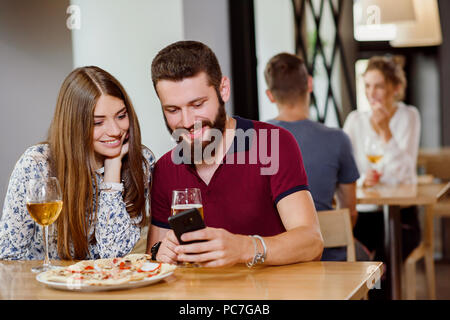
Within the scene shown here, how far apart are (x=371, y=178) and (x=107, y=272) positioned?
2.36 m

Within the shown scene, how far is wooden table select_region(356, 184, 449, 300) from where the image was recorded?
294cm

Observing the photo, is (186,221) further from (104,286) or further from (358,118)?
(358,118)

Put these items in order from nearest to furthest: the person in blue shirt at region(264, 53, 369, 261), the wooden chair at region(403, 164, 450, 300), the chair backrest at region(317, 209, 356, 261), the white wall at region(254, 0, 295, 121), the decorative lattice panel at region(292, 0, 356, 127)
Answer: the chair backrest at region(317, 209, 356, 261) < the person in blue shirt at region(264, 53, 369, 261) < the wooden chair at region(403, 164, 450, 300) < the white wall at region(254, 0, 295, 121) < the decorative lattice panel at region(292, 0, 356, 127)

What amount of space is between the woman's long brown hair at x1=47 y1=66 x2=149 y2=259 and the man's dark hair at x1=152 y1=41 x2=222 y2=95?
262mm

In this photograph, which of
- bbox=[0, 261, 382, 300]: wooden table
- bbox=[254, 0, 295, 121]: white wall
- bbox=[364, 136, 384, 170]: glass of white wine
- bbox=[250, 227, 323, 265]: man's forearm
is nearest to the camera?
bbox=[0, 261, 382, 300]: wooden table

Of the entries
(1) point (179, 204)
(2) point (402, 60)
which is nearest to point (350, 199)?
(1) point (179, 204)

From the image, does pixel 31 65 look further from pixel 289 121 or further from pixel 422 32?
pixel 422 32

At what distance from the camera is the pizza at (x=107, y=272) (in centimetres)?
129

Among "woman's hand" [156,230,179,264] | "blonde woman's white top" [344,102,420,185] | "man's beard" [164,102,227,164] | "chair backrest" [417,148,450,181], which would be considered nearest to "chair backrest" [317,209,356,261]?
"man's beard" [164,102,227,164]

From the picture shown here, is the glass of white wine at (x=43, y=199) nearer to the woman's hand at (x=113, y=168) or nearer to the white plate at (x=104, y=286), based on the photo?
the white plate at (x=104, y=286)

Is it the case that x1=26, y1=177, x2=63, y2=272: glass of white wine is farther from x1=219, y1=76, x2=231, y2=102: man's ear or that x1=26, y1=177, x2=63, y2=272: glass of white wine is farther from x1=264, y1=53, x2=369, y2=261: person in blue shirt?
x1=264, y1=53, x2=369, y2=261: person in blue shirt

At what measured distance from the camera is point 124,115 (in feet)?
6.36

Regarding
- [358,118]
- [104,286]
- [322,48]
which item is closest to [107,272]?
[104,286]

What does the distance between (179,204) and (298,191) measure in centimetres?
41
